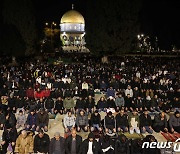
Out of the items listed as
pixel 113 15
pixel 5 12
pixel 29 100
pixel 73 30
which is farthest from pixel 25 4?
pixel 73 30

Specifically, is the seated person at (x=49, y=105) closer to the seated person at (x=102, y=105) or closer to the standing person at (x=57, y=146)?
the seated person at (x=102, y=105)

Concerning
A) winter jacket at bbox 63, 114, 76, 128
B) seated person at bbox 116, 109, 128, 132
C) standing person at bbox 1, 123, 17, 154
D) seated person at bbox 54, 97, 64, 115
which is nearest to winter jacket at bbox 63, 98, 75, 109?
seated person at bbox 54, 97, 64, 115

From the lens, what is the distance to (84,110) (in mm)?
13883

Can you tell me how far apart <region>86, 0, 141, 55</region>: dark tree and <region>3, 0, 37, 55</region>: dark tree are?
418 inches

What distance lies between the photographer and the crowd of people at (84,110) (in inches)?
387

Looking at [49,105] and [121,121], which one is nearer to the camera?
[121,121]

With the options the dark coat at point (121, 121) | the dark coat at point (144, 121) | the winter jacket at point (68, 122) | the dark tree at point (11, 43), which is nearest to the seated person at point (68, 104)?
the winter jacket at point (68, 122)

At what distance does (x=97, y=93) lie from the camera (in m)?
18.7

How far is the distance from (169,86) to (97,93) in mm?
4309

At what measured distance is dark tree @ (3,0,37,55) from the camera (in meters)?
43.8

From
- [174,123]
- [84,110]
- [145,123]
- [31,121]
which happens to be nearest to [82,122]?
[84,110]

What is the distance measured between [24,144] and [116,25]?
30.6 meters

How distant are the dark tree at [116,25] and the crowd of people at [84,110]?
694 inches

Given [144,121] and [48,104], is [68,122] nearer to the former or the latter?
[48,104]
